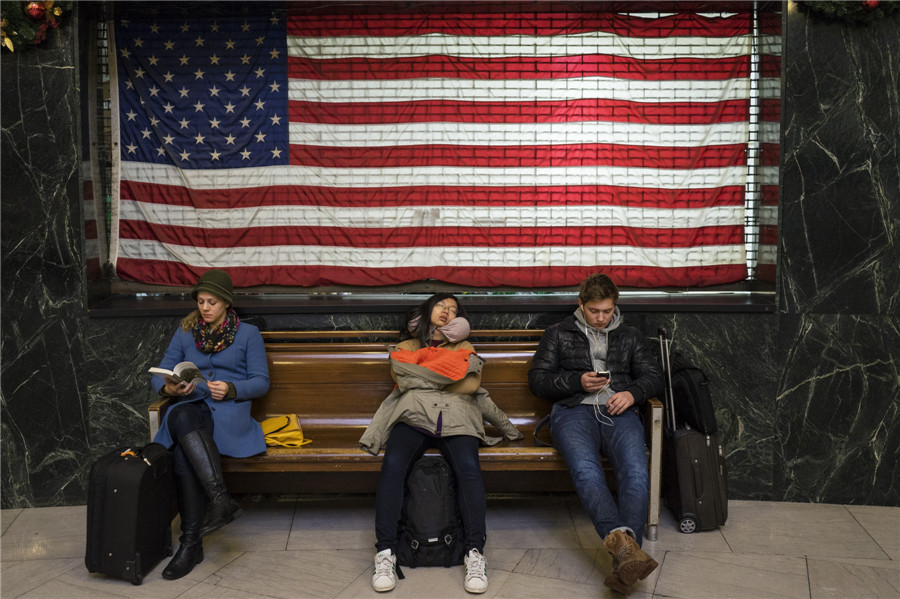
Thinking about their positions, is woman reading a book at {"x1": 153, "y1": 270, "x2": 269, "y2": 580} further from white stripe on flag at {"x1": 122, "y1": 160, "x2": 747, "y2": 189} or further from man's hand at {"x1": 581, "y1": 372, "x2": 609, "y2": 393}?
man's hand at {"x1": 581, "y1": 372, "x2": 609, "y2": 393}

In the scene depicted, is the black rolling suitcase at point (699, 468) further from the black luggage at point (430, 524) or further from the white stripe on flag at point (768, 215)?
the black luggage at point (430, 524)

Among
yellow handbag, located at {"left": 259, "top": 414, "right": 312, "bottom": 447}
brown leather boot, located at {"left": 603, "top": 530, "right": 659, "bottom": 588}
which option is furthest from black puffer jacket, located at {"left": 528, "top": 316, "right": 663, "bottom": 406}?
yellow handbag, located at {"left": 259, "top": 414, "right": 312, "bottom": 447}

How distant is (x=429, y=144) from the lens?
5250 millimetres

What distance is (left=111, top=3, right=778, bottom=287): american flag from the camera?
17.0ft

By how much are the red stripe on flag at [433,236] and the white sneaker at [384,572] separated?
7.02 ft

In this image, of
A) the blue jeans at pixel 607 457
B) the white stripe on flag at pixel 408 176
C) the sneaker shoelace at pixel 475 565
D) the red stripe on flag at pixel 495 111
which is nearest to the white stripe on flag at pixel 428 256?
the white stripe on flag at pixel 408 176

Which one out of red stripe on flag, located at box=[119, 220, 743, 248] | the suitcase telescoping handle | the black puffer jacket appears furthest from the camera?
red stripe on flag, located at box=[119, 220, 743, 248]

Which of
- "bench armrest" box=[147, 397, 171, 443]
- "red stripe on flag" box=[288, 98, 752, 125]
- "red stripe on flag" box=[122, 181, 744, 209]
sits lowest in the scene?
"bench armrest" box=[147, 397, 171, 443]

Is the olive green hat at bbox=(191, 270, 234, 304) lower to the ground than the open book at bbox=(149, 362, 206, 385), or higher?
higher

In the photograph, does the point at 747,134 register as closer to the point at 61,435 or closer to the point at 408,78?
the point at 408,78

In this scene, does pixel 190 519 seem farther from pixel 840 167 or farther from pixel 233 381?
pixel 840 167

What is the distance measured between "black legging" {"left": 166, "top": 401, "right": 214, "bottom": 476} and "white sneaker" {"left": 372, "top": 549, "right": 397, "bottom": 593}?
965mm

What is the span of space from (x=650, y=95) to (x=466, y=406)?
2369mm

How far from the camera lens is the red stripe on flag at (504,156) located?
5.23 metres
